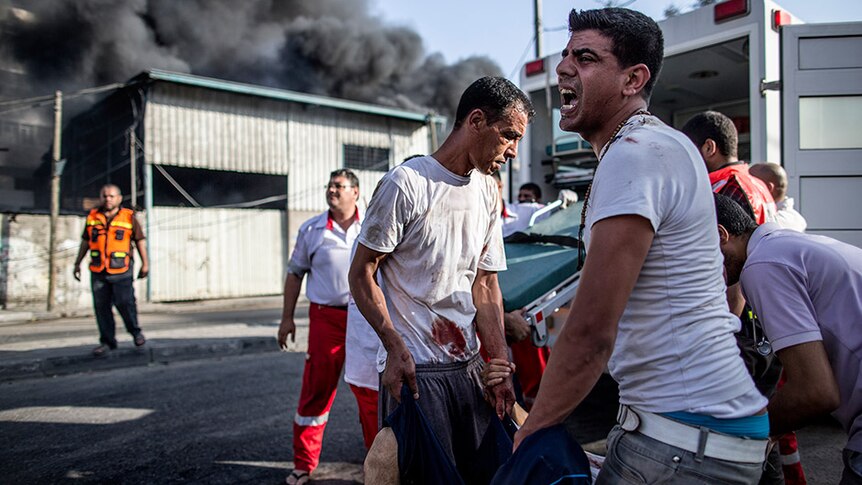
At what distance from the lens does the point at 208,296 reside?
546 inches

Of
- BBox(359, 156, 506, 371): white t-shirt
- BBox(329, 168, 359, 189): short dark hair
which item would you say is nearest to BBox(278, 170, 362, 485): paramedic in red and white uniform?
BBox(329, 168, 359, 189): short dark hair

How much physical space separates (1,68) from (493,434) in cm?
1844

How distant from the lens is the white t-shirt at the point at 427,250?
7.20 feet

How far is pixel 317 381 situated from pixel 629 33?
9.24ft

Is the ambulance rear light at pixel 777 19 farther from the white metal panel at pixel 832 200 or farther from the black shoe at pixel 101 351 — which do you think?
the black shoe at pixel 101 351

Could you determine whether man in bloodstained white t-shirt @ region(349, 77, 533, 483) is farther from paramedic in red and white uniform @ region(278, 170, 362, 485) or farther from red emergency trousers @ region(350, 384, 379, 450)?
paramedic in red and white uniform @ region(278, 170, 362, 485)

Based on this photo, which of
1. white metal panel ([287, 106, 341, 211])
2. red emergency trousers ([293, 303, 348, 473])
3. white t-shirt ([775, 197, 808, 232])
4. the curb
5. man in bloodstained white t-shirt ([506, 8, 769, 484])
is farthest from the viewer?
white metal panel ([287, 106, 341, 211])

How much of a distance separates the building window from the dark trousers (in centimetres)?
1020

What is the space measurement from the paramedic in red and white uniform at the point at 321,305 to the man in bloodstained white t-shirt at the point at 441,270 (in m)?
1.40

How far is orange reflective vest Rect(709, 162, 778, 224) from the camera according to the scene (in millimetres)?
3152

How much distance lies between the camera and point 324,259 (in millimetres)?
3928

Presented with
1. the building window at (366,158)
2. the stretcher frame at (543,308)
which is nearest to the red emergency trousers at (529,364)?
the stretcher frame at (543,308)

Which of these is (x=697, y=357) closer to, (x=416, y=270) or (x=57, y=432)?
(x=416, y=270)

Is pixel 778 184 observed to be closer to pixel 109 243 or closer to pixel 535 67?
pixel 535 67
